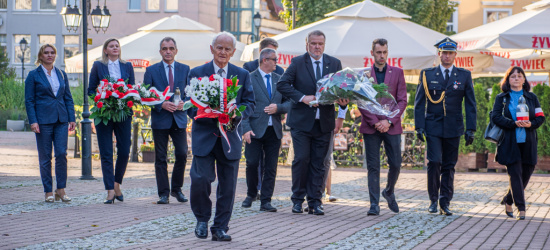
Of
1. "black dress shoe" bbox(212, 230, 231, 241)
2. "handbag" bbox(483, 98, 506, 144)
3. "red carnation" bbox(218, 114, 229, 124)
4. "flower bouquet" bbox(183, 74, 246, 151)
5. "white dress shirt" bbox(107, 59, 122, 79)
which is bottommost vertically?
"black dress shoe" bbox(212, 230, 231, 241)

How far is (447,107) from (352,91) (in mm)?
1391

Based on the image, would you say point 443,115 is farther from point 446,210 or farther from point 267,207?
point 267,207

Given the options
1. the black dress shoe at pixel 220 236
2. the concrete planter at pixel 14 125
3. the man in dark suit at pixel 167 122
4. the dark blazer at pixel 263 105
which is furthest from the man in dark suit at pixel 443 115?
the concrete planter at pixel 14 125

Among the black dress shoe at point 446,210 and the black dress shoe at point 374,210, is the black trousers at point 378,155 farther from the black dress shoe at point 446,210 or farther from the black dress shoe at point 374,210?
the black dress shoe at point 446,210

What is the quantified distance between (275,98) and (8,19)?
176ft

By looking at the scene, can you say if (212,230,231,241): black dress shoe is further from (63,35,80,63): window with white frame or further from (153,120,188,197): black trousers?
(63,35,80,63): window with white frame

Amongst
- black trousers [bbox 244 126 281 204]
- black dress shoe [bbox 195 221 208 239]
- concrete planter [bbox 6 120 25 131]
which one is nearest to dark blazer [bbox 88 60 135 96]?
black trousers [bbox 244 126 281 204]

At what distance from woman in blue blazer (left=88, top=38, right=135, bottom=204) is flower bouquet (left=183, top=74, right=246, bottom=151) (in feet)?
11.5

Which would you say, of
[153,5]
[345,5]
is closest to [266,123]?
[345,5]

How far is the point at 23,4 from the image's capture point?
2402 inches

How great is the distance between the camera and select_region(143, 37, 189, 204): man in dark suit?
36.1 feet

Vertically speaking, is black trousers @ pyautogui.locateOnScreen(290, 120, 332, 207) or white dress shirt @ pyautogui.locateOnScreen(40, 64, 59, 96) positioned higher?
white dress shirt @ pyautogui.locateOnScreen(40, 64, 59, 96)

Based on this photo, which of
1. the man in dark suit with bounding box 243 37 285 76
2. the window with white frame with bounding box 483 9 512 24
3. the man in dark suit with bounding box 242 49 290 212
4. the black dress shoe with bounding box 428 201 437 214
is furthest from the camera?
the window with white frame with bounding box 483 9 512 24

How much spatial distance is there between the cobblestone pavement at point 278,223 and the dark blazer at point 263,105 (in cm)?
95
